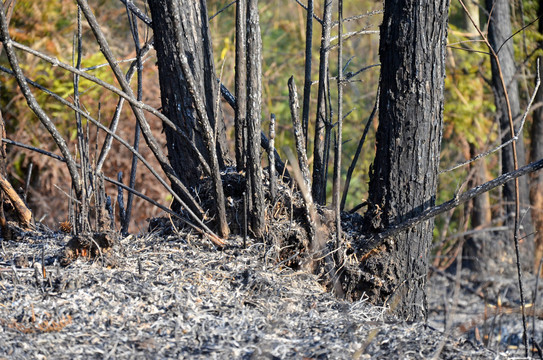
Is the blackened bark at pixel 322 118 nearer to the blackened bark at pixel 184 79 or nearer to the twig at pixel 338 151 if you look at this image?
the twig at pixel 338 151

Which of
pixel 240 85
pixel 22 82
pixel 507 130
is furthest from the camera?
pixel 507 130

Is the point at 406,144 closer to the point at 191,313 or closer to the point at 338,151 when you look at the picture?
the point at 338,151

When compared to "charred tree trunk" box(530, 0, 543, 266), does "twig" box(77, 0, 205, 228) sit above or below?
above

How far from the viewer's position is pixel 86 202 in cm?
286

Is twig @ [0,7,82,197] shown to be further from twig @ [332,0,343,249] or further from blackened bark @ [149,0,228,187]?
twig @ [332,0,343,249]

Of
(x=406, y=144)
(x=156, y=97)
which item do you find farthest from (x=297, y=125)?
(x=156, y=97)

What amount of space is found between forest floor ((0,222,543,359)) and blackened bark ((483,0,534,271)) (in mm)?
4549

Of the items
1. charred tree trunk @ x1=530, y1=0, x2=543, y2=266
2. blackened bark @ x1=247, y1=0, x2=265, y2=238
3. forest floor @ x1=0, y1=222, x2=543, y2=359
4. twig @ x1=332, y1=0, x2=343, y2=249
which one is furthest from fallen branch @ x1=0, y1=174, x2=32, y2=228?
charred tree trunk @ x1=530, y1=0, x2=543, y2=266

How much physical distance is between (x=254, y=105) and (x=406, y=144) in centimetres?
79

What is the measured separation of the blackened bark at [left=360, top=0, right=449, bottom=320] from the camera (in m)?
2.76

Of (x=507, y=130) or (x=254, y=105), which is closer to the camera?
(x=254, y=105)

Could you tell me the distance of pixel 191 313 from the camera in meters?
2.34

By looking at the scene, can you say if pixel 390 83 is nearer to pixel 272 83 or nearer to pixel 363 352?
pixel 363 352

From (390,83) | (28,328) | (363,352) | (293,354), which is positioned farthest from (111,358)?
(390,83)
